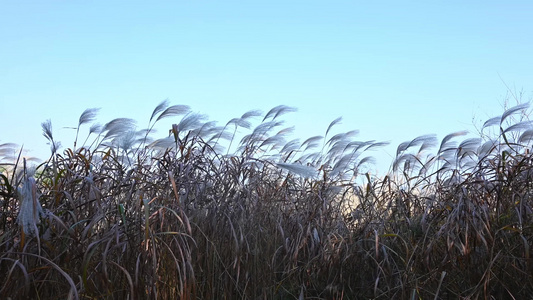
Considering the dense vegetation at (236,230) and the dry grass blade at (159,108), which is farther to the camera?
the dry grass blade at (159,108)

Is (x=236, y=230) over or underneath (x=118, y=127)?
underneath

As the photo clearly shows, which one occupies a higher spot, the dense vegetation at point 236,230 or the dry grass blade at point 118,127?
the dry grass blade at point 118,127

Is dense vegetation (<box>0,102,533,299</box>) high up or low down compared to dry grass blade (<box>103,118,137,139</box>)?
down

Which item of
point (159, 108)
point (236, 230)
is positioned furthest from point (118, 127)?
point (236, 230)

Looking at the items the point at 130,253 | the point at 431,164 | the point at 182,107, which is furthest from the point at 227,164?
the point at 431,164

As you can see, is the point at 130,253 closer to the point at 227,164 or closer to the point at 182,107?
the point at 227,164

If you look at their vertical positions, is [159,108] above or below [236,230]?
above

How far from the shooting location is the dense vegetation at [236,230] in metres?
2.37

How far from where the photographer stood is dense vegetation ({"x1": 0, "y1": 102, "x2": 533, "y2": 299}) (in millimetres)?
2369

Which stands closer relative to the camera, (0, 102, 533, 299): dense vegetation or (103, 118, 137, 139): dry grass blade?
(0, 102, 533, 299): dense vegetation

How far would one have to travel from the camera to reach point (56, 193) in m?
2.54

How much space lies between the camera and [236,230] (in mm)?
3029

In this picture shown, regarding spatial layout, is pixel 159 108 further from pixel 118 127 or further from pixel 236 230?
pixel 236 230

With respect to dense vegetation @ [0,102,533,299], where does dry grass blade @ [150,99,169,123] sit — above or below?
above
